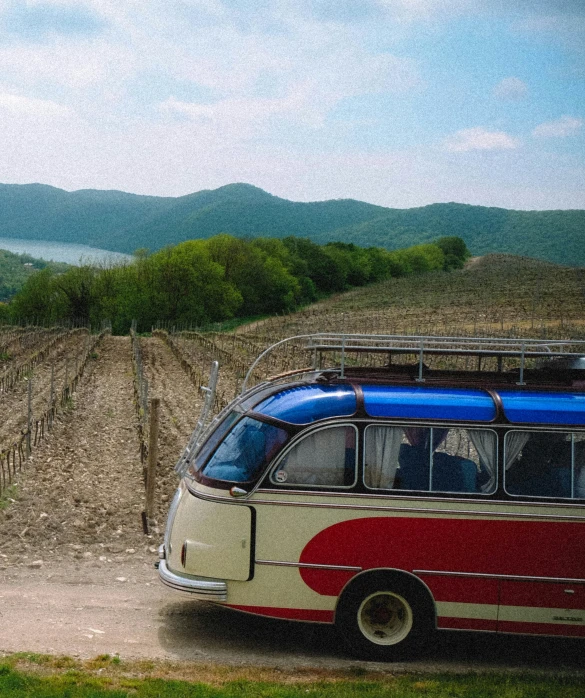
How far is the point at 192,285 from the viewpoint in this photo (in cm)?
8400

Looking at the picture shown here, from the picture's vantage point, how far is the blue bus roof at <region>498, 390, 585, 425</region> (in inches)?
263

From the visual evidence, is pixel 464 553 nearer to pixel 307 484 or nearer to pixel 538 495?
pixel 538 495

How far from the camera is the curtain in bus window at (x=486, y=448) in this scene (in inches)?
261

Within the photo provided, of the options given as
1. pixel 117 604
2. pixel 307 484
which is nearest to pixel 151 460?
pixel 117 604

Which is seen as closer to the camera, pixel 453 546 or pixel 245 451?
pixel 453 546

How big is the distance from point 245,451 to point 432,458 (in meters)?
1.57

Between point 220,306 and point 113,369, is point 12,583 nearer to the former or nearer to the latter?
point 113,369


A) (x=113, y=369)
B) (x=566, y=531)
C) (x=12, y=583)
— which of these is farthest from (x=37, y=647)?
(x=113, y=369)

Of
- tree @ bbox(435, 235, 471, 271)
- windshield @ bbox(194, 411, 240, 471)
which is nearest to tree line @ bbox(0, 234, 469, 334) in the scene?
tree @ bbox(435, 235, 471, 271)

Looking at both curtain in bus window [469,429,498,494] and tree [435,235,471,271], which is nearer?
curtain in bus window [469,429,498,494]

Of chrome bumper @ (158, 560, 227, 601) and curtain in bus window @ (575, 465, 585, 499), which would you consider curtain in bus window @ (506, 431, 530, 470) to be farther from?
chrome bumper @ (158, 560, 227, 601)

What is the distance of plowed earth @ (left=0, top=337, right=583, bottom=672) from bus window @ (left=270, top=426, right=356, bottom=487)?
145 cm

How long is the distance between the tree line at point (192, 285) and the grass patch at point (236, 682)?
2952 inches

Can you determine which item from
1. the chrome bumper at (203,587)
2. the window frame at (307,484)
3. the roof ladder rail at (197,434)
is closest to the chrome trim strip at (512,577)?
the window frame at (307,484)
